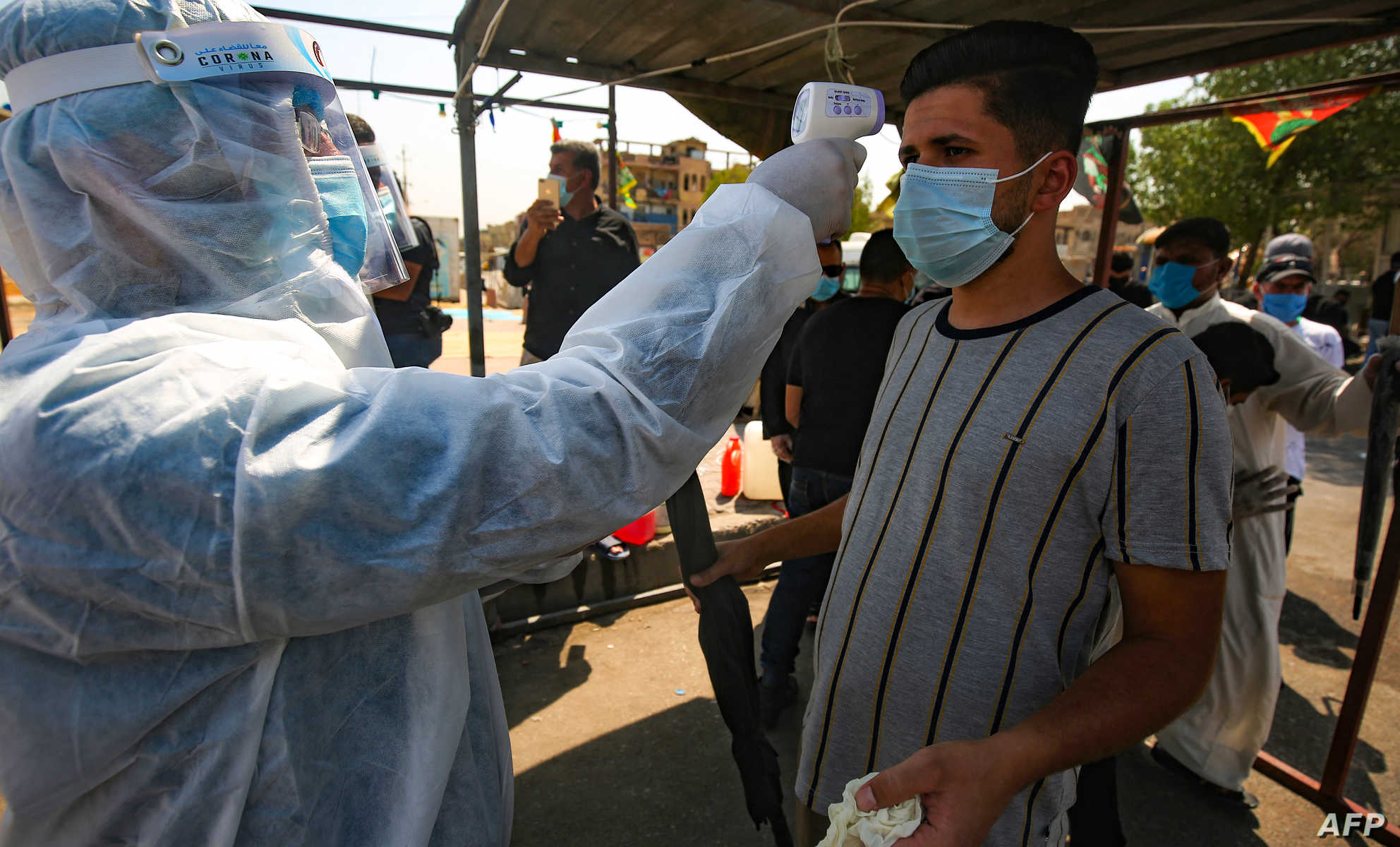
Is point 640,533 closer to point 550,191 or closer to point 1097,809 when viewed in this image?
point 550,191

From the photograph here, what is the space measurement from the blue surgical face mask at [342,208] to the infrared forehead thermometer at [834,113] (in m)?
0.72

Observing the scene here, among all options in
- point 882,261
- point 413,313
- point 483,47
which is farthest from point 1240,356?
point 413,313

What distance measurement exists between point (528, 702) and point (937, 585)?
250 cm

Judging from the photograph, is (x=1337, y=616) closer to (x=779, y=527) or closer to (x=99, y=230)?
(x=779, y=527)

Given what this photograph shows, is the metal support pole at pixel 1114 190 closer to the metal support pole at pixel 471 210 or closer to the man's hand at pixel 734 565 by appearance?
the man's hand at pixel 734 565

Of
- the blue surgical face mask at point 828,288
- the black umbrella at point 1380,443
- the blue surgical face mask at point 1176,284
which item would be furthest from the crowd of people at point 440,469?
the blue surgical face mask at point 828,288

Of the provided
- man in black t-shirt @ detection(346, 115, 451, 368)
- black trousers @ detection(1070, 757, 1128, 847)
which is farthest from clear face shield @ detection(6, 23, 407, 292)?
man in black t-shirt @ detection(346, 115, 451, 368)

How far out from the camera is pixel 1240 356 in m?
2.37

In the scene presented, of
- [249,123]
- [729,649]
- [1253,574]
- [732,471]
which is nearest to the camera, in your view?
[249,123]

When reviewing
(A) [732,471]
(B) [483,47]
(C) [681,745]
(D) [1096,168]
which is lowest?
(C) [681,745]

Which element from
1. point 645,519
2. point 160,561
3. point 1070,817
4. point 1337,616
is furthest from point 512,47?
point 1337,616

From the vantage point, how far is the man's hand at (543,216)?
4059 mm

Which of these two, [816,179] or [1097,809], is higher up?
[816,179]

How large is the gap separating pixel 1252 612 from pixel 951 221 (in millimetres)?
2369
